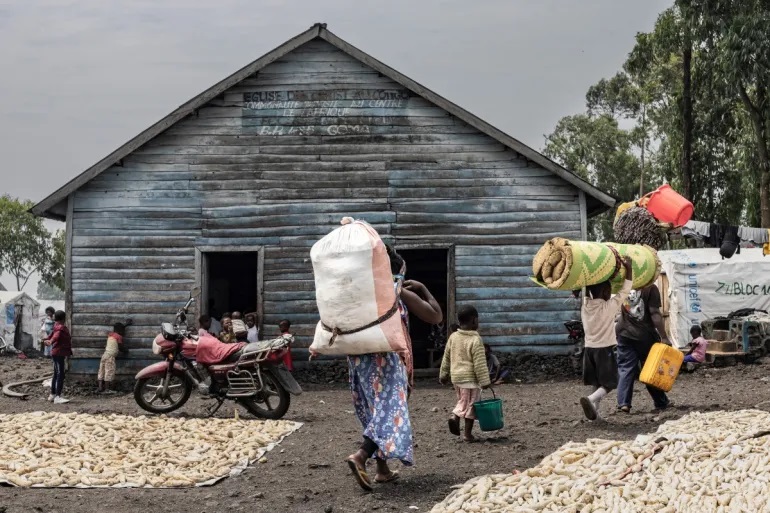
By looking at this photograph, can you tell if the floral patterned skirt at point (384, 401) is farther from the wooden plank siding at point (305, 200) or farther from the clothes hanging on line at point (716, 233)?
the clothes hanging on line at point (716, 233)

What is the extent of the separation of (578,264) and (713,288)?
1288cm

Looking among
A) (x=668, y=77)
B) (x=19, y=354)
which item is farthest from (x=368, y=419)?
(x=668, y=77)

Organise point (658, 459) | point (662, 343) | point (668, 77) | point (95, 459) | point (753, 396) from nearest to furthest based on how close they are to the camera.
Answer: point (658, 459)
point (95, 459)
point (662, 343)
point (753, 396)
point (668, 77)

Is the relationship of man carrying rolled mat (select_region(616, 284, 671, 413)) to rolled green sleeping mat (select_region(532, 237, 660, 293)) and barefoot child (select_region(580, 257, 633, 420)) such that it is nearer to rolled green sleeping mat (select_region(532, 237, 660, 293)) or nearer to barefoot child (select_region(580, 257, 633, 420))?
barefoot child (select_region(580, 257, 633, 420))

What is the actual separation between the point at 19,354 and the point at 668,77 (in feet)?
80.1

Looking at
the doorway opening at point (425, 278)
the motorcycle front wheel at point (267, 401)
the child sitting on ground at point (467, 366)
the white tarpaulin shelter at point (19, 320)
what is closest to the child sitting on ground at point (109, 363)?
the motorcycle front wheel at point (267, 401)

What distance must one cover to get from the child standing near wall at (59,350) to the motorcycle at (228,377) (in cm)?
264

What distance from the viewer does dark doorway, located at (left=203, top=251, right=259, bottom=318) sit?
22.6 m

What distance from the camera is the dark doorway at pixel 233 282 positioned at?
22.6 metres

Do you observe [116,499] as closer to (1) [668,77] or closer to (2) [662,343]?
(2) [662,343]

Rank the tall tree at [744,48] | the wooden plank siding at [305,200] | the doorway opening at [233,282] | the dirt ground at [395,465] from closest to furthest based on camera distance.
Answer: the dirt ground at [395,465] → the wooden plank siding at [305,200] → the doorway opening at [233,282] → the tall tree at [744,48]

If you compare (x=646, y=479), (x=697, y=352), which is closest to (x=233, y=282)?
(x=697, y=352)

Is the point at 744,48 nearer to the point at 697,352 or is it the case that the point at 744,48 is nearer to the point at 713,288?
the point at 713,288

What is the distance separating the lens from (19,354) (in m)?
31.3
